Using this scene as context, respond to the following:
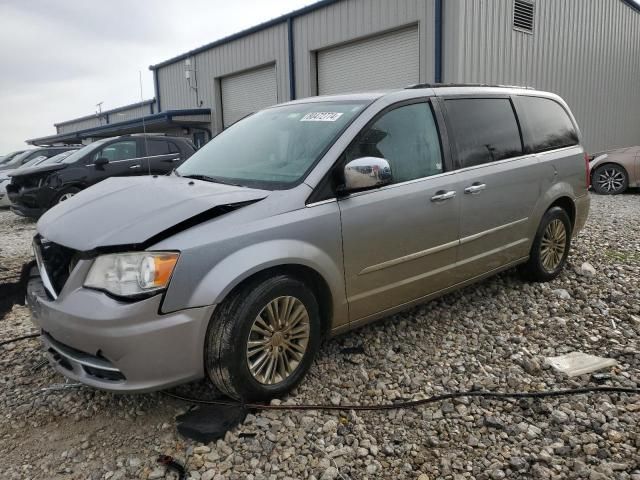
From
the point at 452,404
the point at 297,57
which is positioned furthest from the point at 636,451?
the point at 297,57

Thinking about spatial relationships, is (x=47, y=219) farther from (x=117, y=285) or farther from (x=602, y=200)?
(x=602, y=200)

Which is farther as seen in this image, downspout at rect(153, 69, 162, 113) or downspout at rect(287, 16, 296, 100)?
downspout at rect(153, 69, 162, 113)

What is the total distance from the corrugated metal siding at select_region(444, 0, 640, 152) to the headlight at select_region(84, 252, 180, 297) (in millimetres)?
10356

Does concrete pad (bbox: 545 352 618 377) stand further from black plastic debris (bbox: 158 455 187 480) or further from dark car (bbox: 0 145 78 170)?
dark car (bbox: 0 145 78 170)

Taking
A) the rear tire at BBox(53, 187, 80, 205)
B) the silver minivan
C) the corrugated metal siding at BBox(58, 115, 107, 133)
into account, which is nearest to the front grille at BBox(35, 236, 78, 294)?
the silver minivan

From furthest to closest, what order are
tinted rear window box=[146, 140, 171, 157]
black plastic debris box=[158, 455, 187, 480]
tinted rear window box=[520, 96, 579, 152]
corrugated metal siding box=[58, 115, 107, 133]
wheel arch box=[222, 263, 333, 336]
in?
corrugated metal siding box=[58, 115, 107, 133] < tinted rear window box=[146, 140, 171, 157] < tinted rear window box=[520, 96, 579, 152] < wheel arch box=[222, 263, 333, 336] < black plastic debris box=[158, 455, 187, 480]

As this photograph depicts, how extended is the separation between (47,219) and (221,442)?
1.74 meters

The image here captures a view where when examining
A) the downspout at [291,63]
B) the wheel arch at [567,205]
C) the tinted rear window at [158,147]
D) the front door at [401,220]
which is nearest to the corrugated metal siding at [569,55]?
the downspout at [291,63]

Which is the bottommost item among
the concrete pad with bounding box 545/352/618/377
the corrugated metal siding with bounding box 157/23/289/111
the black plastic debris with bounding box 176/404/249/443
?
the concrete pad with bounding box 545/352/618/377

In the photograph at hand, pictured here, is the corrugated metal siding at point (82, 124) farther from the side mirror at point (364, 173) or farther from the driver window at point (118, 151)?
→ the side mirror at point (364, 173)

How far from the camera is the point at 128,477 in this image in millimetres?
2465

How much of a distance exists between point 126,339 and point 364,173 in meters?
1.55

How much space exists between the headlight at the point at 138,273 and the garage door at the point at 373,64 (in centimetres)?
992

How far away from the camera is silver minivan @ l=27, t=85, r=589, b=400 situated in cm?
257
